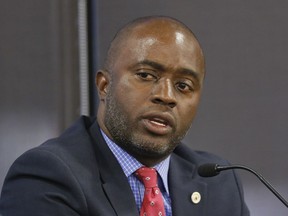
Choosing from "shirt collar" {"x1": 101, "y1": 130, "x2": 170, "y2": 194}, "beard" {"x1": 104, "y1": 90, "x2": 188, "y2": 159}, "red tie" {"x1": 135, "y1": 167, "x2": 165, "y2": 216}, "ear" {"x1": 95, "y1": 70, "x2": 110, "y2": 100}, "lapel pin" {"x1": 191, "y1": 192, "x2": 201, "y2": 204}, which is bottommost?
"lapel pin" {"x1": 191, "y1": 192, "x2": 201, "y2": 204}

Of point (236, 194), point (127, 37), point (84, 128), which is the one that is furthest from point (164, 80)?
point (236, 194)

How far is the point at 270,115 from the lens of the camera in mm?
2441

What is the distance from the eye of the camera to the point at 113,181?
156 cm

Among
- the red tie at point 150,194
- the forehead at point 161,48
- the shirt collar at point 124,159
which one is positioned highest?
the forehead at point 161,48

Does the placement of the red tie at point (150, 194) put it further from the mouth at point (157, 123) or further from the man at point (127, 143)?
the mouth at point (157, 123)

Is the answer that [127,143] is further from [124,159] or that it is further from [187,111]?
[187,111]

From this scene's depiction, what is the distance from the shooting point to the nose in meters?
1.54

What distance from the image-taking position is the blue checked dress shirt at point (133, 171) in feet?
5.25

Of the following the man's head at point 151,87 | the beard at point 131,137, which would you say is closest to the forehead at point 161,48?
the man's head at point 151,87

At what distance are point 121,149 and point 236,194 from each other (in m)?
0.40

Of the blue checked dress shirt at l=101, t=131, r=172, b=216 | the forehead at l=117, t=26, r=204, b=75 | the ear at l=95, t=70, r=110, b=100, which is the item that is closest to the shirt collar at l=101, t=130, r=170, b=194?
the blue checked dress shirt at l=101, t=131, r=172, b=216

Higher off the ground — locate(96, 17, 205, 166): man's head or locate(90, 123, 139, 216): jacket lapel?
locate(96, 17, 205, 166): man's head

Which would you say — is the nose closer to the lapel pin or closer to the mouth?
the mouth

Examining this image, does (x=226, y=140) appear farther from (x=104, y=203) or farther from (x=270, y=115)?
(x=104, y=203)
